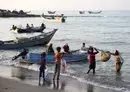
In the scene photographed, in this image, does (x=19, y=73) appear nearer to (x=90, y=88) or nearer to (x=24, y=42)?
(x=90, y=88)

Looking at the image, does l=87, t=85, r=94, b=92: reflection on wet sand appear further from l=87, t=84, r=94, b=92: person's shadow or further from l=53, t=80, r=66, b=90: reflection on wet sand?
l=53, t=80, r=66, b=90: reflection on wet sand

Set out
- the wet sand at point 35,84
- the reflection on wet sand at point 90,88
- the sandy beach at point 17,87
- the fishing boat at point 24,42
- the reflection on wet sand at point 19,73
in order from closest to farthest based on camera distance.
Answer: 1. the sandy beach at point 17,87
2. the wet sand at point 35,84
3. the reflection on wet sand at point 90,88
4. the reflection on wet sand at point 19,73
5. the fishing boat at point 24,42

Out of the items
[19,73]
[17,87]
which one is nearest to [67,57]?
[19,73]

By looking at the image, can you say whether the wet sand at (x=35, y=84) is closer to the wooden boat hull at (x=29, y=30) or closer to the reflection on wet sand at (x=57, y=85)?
the reflection on wet sand at (x=57, y=85)

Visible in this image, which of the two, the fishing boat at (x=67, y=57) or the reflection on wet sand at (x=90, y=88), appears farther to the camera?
the fishing boat at (x=67, y=57)

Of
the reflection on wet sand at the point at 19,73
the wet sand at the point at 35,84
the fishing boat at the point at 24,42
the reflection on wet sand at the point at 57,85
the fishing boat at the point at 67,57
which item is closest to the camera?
the wet sand at the point at 35,84

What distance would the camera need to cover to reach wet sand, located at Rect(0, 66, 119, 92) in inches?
645

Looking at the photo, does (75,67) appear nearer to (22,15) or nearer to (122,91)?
(122,91)

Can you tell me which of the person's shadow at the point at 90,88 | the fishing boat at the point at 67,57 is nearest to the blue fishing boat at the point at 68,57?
the fishing boat at the point at 67,57

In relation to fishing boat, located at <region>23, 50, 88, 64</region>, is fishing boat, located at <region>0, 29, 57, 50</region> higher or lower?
lower

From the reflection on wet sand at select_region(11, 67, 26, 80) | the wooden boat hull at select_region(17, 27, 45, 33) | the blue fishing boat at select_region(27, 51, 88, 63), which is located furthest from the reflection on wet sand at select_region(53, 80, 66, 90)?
the wooden boat hull at select_region(17, 27, 45, 33)

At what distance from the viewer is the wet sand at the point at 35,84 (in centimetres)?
1639

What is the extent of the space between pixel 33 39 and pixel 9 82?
20754 millimetres

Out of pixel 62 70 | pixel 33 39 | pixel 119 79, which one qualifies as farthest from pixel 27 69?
pixel 33 39
